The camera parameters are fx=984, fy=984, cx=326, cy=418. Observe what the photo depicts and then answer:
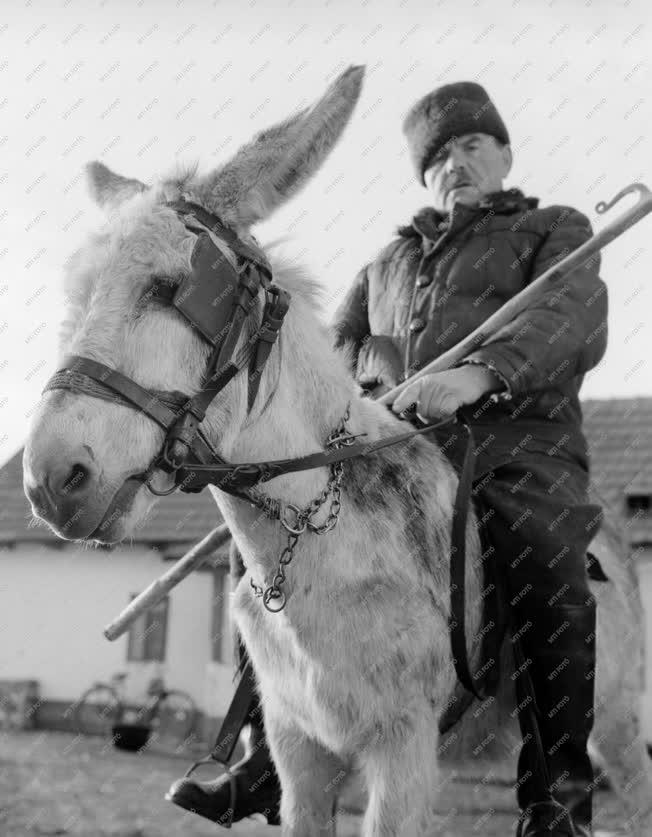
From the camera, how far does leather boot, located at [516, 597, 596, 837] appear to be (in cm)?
344

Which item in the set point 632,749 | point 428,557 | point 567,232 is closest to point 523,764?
point 428,557

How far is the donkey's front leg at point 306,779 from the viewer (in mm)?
3377

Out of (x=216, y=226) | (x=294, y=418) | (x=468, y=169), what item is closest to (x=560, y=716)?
(x=294, y=418)

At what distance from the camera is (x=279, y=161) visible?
2838mm

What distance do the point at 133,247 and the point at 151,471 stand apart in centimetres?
62

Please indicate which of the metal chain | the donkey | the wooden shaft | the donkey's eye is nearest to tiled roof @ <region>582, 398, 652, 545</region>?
the wooden shaft

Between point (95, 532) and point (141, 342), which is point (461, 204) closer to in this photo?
point (141, 342)

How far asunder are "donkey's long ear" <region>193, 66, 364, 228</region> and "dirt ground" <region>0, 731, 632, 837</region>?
459 cm

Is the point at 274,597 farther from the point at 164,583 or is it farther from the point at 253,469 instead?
the point at 164,583

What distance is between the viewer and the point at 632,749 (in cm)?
491

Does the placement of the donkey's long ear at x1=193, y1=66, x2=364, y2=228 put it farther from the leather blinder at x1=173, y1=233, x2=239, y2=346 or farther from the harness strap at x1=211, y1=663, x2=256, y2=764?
the harness strap at x1=211, y1=663, x2=256, y2=764

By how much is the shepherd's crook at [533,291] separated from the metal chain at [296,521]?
0.70 m

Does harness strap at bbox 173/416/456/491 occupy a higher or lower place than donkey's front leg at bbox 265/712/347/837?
higher

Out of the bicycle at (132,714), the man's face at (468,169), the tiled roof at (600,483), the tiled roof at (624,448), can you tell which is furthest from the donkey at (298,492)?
the bicycle at (132,714)
